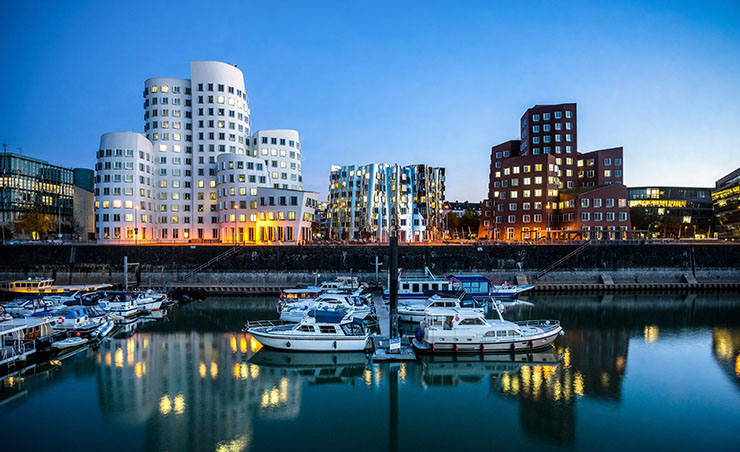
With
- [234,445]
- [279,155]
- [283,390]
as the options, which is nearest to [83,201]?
[279,155]

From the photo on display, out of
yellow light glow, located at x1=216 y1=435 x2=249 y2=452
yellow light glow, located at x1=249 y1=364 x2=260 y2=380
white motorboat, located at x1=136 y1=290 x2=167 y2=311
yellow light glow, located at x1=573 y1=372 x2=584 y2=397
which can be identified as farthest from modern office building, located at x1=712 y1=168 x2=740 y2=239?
yellow light glow, located at x1=216 y1=435 x2=249 y2=452

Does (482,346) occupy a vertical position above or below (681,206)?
below

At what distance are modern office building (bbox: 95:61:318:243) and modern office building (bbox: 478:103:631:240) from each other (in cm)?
4498

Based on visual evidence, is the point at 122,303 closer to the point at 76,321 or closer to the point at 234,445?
the point at 76,321

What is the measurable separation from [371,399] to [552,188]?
80.7 m

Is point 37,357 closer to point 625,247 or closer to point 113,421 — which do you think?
point 113,421

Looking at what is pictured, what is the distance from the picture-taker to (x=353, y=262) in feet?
217

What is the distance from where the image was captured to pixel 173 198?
90500 millimetres

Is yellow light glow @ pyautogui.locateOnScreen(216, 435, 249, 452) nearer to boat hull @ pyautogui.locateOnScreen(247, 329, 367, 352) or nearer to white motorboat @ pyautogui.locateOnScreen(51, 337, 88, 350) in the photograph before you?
boat hull @ pyautogui.locateOnScreen(247, 329, 367, 352)

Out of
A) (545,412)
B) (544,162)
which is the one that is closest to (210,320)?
(545,412)

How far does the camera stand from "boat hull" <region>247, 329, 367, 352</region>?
30.1m

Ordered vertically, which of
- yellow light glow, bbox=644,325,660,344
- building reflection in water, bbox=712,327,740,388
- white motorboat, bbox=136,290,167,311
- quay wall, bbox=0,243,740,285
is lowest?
building reflection in water, bbox=712,327,740,388

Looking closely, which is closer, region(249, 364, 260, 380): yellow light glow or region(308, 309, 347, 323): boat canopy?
region(249, 364, 260, 380): yellow light glow

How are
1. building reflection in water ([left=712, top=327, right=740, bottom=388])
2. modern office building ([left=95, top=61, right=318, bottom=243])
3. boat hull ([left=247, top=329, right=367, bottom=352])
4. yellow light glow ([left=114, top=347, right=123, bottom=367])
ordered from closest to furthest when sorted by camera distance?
building reflection in water ([left=712, top=327, right=740, bottom=388]), yellow light glow ([left=114, top=347, right=123, bottom=367]), boat hull ([left=247, top=329, right=367, bottom=352]), modern office building ([left=95, top=61, right=318, bottom=243])
